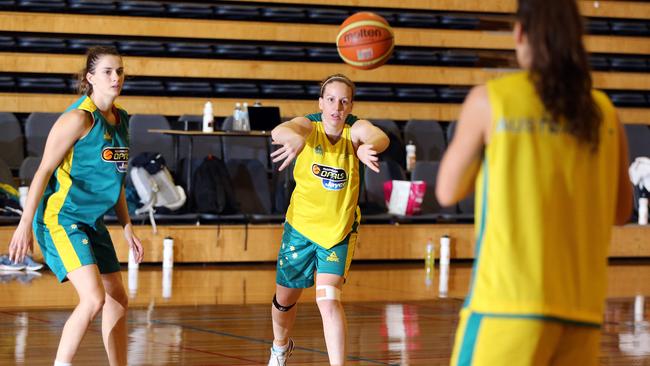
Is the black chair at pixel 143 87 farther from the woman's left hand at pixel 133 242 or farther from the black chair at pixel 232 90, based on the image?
the woman's left hand at pixel 133 242

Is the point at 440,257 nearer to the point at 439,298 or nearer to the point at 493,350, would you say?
the point at 439,298

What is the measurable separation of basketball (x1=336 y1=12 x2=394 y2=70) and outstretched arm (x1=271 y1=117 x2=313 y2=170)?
1.53 metres

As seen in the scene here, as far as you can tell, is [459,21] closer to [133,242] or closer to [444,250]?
[444,250]

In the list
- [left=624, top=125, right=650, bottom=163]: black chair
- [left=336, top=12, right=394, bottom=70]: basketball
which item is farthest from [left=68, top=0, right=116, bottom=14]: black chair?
[left=624, top=125, right=650, bottom=163]: black chair

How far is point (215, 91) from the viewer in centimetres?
1026

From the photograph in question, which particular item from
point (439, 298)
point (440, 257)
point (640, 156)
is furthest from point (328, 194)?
point (640, 156)

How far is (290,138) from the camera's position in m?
3.78

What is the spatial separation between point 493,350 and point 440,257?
715 cm

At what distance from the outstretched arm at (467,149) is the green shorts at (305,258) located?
206 centimetres

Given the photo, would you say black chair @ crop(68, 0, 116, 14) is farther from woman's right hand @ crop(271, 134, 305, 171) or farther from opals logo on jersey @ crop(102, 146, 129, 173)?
woman's right hand @ crop(271, 134, 305, 171)

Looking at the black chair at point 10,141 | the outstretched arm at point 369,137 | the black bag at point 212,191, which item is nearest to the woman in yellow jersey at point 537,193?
the outstretched arm at point 369,137

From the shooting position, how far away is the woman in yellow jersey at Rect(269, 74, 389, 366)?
4188 mm

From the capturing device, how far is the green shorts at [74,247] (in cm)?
366

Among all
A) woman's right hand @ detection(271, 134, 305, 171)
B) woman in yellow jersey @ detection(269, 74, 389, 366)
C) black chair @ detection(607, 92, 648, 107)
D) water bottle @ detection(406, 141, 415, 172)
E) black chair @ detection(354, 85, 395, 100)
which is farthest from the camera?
black chair @ detection(607, 92, 648, 107)
